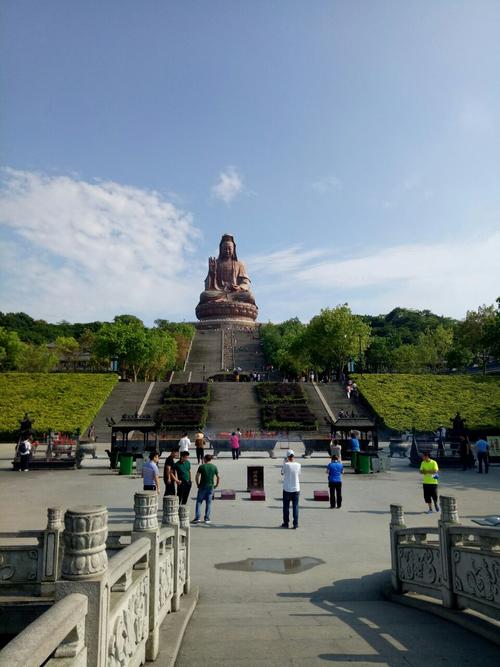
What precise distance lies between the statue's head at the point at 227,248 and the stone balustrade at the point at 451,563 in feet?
271

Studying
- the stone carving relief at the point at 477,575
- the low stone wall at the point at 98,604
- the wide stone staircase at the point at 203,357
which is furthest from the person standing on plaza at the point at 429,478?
the wide stone staircase at the point at 203,357

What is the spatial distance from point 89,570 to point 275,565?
5.80 m

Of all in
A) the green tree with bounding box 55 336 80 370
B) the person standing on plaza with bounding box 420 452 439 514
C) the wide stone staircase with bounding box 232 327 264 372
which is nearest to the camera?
the person standing on plaza with bounding box 420 452 439 514

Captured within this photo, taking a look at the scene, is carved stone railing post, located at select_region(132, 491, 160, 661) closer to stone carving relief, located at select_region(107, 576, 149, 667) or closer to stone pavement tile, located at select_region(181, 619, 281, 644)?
stone carving relief, located at select_region(107, 576, 149, 667)

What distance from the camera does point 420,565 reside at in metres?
6.18

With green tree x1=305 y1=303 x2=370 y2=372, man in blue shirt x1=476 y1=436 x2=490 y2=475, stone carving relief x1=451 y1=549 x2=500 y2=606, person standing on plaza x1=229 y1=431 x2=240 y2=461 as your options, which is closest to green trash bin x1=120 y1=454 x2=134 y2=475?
person standing on plaza x1=229 y1=431 x2=240 y2=461

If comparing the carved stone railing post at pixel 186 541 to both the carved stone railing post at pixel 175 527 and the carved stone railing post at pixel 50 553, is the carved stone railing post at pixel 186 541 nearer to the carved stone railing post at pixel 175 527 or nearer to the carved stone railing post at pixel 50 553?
the carved stone railing post at pixel 175 527

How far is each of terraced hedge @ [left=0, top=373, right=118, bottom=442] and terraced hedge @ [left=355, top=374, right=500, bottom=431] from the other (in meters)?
21.3

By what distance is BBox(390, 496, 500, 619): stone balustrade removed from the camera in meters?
4.94

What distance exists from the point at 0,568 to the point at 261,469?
847cm

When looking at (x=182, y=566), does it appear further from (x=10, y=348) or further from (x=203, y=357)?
(x=203, y=357)

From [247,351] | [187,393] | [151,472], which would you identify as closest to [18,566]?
[151,472]

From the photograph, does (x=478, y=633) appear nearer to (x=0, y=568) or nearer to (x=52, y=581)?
(x=52, y=581)

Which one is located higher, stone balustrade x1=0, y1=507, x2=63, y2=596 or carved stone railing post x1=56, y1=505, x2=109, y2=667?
carved stone railing post x1=56, y1=505, x2=109, y2=667
